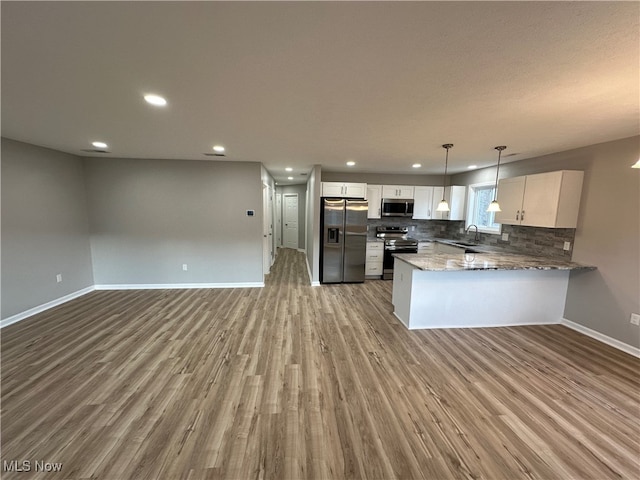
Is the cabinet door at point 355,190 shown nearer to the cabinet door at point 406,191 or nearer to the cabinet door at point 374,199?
the cabinet door at point 374,199

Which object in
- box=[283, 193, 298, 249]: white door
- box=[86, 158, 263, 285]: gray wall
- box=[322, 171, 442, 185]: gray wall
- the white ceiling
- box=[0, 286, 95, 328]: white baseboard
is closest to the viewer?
the white ceiling

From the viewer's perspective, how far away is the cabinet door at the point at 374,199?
5539mm

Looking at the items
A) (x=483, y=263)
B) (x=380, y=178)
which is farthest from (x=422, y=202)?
(x=483, y=263)

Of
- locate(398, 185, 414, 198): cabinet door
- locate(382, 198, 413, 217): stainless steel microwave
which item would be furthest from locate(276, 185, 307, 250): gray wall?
locate(398, 185, 414, 198): cabinet door

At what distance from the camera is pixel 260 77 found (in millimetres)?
1614

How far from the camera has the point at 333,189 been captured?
5.23 m

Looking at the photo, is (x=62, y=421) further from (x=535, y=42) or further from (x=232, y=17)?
(x=535, y=42)

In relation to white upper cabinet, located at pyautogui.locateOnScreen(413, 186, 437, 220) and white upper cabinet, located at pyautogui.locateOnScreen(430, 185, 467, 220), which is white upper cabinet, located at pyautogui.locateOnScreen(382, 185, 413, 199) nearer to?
white upper cabinet, located at pyautogui.locateOnScreen(413, 186, 437, 220)

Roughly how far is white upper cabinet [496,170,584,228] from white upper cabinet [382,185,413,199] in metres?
1.99

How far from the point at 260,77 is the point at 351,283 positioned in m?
4.33

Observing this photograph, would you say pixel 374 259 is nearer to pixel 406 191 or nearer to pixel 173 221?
pixel 406 191

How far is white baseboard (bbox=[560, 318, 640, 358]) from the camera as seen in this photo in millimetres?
2750

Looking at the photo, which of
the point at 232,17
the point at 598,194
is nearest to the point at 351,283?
the point at 598,194

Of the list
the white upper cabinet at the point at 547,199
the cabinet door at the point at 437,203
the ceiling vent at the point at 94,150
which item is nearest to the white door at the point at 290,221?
the cabinet door at the point at 437,203
